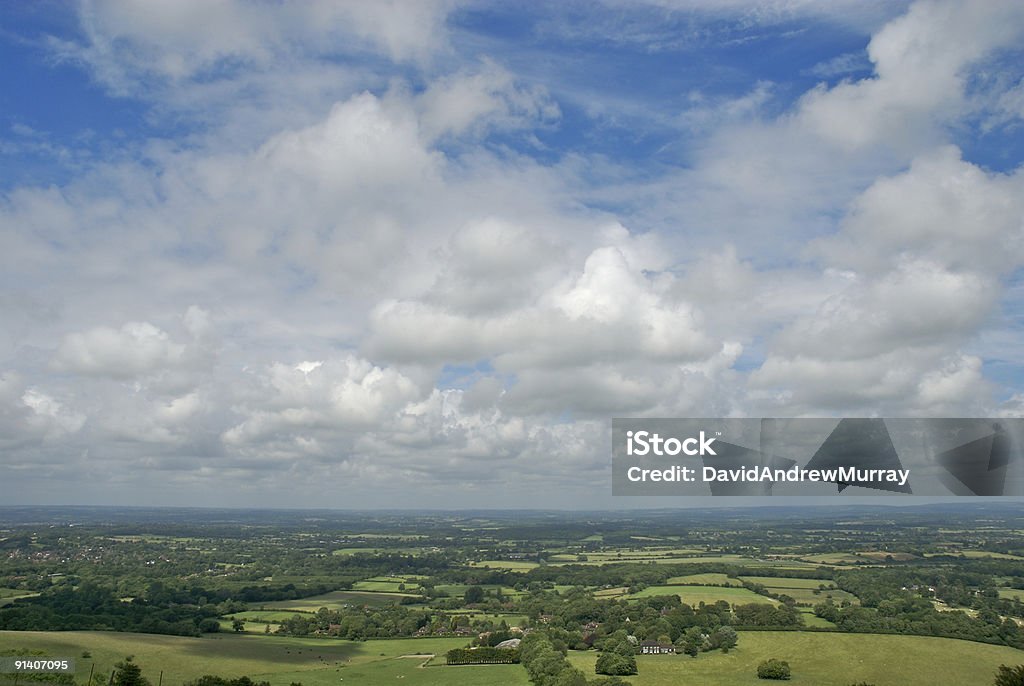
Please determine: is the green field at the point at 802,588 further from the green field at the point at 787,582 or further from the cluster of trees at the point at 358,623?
the cluster of trees at the point at 358,623

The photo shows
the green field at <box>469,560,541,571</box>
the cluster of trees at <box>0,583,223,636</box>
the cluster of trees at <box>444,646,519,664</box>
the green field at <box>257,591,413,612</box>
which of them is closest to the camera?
the cluster of trees at <box>444,646,519,664</box>

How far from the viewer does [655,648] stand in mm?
83875

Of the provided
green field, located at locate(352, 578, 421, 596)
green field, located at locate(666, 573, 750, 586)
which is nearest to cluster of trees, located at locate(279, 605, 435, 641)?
green field, located at locate(352, 578, 421, 596)

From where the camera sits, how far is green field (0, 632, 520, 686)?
68.4m

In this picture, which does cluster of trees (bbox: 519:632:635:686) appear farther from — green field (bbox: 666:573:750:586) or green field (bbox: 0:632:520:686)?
green field (bbox: 666:573:750:586)

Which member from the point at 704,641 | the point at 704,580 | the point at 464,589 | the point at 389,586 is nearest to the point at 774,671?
the point at 704,641

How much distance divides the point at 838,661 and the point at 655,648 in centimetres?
1960

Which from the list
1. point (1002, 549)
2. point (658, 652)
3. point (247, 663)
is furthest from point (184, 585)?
point (1002, 549)

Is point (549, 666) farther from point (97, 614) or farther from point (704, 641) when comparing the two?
point (97, 614)

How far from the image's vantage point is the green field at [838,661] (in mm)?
67438

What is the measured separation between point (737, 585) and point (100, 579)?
124087mm

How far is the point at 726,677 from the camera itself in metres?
70.0

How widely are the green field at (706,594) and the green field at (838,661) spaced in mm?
21960

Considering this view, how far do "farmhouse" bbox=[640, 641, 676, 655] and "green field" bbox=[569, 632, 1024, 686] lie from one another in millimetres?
2190
